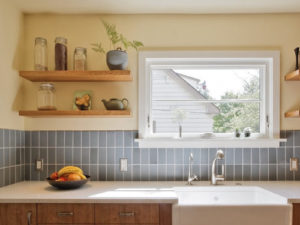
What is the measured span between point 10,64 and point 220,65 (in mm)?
1795

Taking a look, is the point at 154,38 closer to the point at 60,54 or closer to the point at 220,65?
the point at 220,65

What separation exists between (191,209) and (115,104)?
1.01m

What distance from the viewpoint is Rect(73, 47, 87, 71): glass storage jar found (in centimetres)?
235

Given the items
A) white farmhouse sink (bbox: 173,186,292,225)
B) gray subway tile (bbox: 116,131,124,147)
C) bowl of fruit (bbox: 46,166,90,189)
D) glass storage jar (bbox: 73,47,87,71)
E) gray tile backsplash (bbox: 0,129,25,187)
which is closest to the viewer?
white farmhouse sink (bbox: 173,186,292,225)

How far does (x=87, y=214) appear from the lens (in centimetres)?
183

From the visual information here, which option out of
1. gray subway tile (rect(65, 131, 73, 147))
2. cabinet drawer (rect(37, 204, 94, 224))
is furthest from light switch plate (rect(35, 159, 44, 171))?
cabinet drawer (rect(37, 204, 94, 224))

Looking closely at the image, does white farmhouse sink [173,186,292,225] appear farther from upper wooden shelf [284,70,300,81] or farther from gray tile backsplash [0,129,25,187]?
gray tile backsplash [0,129,25,187]

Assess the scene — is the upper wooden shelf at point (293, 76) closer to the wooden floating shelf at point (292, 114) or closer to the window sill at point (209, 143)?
the wooden floating shelf at point (292, 114)

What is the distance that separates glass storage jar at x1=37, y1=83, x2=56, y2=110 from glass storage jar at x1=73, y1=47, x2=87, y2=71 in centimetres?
27

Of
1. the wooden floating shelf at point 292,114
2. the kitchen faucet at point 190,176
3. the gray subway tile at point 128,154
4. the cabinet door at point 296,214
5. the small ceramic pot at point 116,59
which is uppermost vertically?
the small ceramic pot at point 116,59

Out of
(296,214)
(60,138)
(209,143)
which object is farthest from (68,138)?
(296,214)

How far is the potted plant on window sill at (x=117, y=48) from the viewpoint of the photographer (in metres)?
2.22

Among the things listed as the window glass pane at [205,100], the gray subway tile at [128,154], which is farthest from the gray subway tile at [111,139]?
the window glass pane at [205,100]

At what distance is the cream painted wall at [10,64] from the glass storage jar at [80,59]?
0.50 metres
